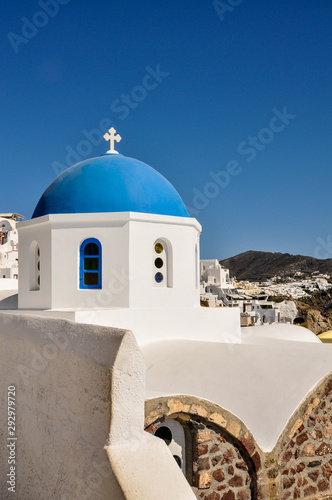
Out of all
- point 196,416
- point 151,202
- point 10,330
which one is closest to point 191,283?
point 151,202

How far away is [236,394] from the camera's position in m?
4.85

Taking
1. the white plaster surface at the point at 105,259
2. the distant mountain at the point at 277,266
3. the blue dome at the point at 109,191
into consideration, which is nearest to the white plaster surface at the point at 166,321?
the white plaster surface at the point at 105,259

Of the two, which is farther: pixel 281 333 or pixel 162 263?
pixel 281 333

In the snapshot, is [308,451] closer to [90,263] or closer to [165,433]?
[165,433]

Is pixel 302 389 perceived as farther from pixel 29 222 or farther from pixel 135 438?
pixel 29 222

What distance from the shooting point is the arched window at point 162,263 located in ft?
24.0

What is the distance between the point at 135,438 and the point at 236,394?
2.26m

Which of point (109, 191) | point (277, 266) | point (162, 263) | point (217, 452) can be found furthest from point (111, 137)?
point (277, 266)

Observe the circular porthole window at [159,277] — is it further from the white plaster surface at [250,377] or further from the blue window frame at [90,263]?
the white plaster surface at [250,377]

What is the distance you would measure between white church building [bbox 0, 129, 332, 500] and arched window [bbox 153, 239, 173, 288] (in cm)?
2

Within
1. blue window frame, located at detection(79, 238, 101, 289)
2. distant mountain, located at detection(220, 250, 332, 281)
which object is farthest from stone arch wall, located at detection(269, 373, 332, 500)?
distant mountain, located at detection(220, 250, 332, 281)

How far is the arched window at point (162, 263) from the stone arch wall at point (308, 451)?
9.99ft

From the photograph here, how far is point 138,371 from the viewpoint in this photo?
283cm

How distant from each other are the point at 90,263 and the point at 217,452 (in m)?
3.46
